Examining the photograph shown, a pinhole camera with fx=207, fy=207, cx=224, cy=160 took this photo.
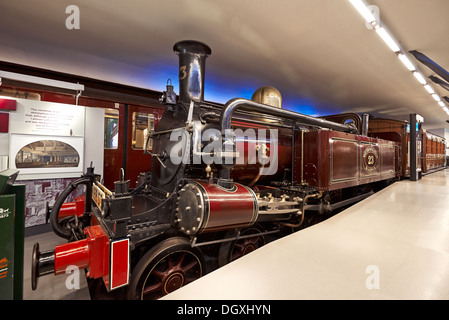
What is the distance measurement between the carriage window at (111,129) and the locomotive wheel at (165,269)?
10.9 feet

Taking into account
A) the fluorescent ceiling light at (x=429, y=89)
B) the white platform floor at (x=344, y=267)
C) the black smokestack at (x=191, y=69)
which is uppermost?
the fluorescent ceiling light at (x=429, y=89)

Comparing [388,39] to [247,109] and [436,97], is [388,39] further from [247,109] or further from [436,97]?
[436,97]

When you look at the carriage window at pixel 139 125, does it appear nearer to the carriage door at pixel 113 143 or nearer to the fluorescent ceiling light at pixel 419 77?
the carriage door at pixel 113 143

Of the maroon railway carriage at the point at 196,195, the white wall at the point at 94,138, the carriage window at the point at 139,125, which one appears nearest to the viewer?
the maroon railway carriage at the point at 196,195

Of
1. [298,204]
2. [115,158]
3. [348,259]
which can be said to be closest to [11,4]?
[115,158]

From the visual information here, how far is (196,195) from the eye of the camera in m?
1.88

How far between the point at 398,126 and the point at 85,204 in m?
9.52

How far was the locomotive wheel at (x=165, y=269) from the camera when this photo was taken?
1.81 m

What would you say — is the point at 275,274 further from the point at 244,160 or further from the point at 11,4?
the point at 11,4

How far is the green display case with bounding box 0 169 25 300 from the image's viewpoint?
0.94 metres

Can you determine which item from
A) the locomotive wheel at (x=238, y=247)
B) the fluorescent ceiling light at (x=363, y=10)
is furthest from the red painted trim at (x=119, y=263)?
the fluorescent ceiling light at (x=363, y=10)

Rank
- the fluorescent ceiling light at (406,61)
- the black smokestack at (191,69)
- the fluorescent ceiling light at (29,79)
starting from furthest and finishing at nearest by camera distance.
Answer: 1. the fluorescent ceiling light at (406,61)
2. the fluorescent ceiling light at (29,79)
3. the black smokestack at (191,69)

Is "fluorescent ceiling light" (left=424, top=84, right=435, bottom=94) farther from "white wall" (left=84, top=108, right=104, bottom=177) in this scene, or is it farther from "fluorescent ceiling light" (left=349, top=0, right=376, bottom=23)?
"white wall" (left=84, top=108, right=104, bottom=177)

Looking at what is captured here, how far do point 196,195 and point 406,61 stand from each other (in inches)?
223
